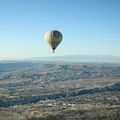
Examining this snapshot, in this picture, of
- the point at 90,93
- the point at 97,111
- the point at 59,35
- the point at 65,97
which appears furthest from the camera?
the point at 90,93

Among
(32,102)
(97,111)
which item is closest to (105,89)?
(32,102)

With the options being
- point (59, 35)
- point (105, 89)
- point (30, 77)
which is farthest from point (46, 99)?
point (30, 77)

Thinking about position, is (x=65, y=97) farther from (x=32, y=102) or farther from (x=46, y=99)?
(x=32, y=102)

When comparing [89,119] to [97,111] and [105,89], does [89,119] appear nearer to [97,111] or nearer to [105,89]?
[97,111]

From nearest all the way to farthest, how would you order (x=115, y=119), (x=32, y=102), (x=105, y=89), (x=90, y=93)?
1. (x=115, y=119)
2. (x=32, y=102)
3. (x=90, y=93)
4. (x=105, y=89)

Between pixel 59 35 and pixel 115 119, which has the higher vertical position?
pixel 59 35

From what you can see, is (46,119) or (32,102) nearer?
(46,119)
